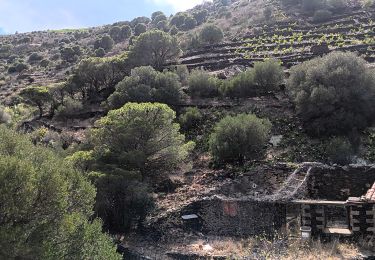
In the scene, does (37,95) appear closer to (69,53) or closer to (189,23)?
(69,53)

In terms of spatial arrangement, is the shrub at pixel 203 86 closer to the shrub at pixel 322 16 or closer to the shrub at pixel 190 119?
the shrub at pixel 190 119

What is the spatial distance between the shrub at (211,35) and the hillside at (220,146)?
2.92 meters

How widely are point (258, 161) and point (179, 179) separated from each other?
15.3ft

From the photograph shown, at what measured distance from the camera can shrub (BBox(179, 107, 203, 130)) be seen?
35.0 m

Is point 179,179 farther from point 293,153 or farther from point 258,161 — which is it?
point 293,153

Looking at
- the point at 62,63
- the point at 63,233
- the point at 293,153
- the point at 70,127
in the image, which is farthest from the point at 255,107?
the point at 62,63

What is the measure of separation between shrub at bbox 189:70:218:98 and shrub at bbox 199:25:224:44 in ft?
67.3

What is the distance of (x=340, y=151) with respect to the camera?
2636cm

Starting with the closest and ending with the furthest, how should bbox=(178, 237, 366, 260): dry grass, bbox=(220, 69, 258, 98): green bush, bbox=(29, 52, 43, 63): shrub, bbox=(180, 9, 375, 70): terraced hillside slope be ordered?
bbox=(178, 237, 366, 260): dry grass → bbox=(220, 69, 258, 98): green bush → bbox=(180, 9, 375, 70): terraced hillside slope → bbox=(29, 52, 43, 63): shrub

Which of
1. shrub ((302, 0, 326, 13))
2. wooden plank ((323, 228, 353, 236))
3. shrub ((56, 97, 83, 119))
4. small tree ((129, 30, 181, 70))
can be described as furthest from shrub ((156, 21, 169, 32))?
wooden plank ((323, 228, 353, 236))

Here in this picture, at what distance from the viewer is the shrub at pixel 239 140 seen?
27688 millimetres

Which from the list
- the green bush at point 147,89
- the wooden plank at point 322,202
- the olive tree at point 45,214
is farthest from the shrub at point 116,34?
the olive tree at point 45,214

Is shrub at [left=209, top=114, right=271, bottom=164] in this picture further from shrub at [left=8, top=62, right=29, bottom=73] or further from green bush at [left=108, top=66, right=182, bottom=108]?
shrub at [left=8, top=62, right=29, bottom=73]

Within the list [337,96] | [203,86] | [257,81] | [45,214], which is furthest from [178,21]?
[45,214]
